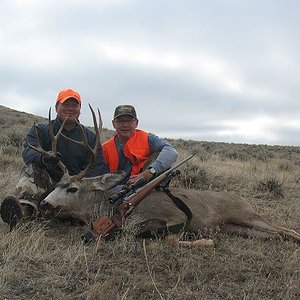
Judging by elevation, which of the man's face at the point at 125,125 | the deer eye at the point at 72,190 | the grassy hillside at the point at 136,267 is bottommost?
the grassy hillside at the point at 136,267

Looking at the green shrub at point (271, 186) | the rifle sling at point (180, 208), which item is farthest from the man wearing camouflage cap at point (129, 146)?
the green shrub at point (271, 186)

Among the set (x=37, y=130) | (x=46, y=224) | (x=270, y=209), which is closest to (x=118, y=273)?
(x=46, y=224)

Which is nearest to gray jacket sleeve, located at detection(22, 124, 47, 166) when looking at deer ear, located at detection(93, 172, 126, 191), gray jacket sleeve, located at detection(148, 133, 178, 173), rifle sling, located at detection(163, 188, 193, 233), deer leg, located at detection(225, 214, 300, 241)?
deer ear, located at detection(93, 172, 126, 191)

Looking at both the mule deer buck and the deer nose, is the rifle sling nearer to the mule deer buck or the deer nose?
the mule deer buck

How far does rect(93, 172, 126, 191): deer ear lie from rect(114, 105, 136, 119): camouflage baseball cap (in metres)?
0.87

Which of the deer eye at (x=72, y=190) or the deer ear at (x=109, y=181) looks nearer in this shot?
the deer eye at (x=72, y=190)

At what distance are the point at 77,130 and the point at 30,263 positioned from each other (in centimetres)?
272

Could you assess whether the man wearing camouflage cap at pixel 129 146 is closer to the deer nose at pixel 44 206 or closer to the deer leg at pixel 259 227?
the deer nose at pixel 44 206

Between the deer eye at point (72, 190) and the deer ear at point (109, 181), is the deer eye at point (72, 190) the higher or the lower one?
the lower one

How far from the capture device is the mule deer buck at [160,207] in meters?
5.16

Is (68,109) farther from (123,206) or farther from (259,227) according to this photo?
(259,227)

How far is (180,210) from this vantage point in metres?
5.27

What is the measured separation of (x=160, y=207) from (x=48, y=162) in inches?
57.6

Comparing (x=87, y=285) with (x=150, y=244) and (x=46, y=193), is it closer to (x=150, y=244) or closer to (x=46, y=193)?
(x=150, y=244)
